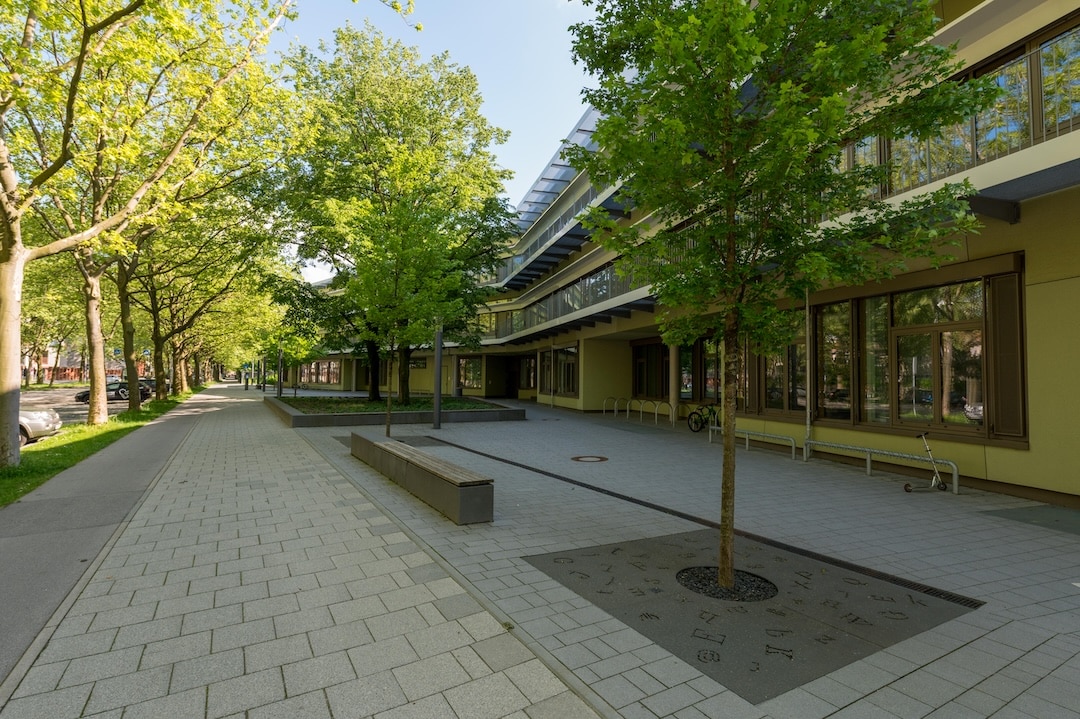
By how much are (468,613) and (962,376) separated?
9442 mm

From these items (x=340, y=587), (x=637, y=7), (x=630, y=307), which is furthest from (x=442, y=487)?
(x=630, y=307)

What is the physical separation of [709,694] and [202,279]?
28.5 m

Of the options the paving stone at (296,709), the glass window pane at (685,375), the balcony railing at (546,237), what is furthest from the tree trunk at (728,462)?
the balcony railing at (546,237)

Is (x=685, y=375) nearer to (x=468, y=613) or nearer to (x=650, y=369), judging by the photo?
(x=650, y=369)

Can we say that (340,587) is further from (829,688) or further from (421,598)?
(829,688)

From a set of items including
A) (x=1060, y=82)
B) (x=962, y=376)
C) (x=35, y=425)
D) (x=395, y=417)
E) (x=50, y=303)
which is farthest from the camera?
(x=50, y=303)

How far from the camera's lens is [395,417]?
677 inches

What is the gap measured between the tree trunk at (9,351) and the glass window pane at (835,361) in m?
15.4

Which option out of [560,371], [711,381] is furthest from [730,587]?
[560,371]

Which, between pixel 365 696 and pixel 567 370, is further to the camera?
pixel 567 370

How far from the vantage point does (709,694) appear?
9.42 ft

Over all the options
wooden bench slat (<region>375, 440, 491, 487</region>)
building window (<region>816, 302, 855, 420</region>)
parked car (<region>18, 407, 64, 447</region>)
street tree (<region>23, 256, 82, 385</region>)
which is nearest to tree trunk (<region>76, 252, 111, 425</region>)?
parked car (<region>18, 407, 64, 447</region>)

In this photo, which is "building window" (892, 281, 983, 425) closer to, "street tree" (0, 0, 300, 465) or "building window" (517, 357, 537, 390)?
"street tree" (0, 0, 300, 465)

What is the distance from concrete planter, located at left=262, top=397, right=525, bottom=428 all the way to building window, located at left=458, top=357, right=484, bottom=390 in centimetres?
1818
